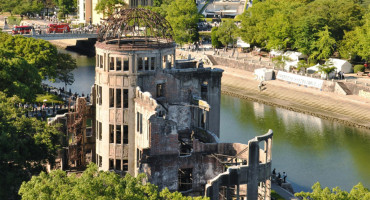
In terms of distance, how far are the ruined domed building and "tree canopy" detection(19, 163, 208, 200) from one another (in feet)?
24.1

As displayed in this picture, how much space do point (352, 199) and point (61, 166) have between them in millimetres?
28823

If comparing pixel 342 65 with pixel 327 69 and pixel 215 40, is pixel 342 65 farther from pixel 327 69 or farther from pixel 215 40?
pixel 215 40

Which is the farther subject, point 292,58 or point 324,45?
point 292,58

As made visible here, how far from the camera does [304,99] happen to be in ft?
383

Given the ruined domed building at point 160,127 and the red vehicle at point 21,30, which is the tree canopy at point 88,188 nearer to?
the ruined domed building at point 160,127

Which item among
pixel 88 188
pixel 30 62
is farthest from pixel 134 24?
pixel 30 62

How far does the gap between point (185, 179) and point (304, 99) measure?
204 ft

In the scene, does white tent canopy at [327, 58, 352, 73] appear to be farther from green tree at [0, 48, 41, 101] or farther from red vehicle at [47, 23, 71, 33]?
red vehicle at [47, 23, 71, 33]

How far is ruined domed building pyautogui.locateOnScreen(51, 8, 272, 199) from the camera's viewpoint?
182ft

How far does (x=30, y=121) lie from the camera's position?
61000 millimetres

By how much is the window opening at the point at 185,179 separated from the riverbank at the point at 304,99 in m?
51.1

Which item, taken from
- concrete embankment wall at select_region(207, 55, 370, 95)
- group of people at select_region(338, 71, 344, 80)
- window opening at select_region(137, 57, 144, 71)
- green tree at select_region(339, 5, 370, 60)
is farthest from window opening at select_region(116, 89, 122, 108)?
green tree at select_region(339, 5, 370, 60)

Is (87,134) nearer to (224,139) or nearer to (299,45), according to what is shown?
(224,139)

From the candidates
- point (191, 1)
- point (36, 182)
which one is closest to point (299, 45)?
point (191, 1)
